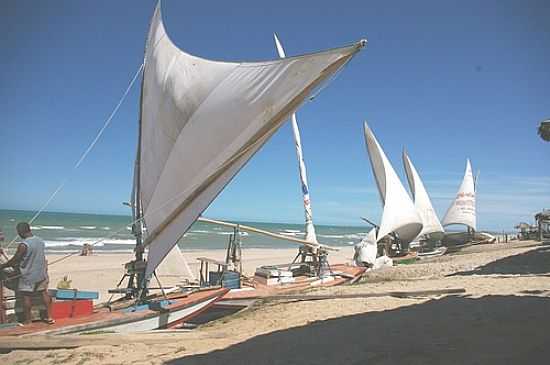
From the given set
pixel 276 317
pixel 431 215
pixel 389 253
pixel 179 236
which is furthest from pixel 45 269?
pixel 431 215

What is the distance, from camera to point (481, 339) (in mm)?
4520

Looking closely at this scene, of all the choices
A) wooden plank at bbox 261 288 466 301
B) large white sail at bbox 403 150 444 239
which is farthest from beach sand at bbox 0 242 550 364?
large white sail at bbox 403 150 444 239

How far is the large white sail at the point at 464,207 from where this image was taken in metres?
29.0

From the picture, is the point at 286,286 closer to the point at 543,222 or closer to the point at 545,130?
the point at 545,130

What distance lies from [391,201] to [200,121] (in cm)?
1596

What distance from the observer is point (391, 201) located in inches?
840

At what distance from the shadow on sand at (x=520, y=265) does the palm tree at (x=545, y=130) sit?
3.98m

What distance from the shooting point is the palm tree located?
8.57m

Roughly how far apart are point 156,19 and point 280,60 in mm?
4814

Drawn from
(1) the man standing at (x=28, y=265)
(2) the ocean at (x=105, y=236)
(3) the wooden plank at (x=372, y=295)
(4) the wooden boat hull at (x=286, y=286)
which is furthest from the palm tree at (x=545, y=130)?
(1) the man standing at (x=28, y=265)

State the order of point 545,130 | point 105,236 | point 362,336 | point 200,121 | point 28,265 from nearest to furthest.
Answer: point 362,336 → point 28,265 → point 200,121 → point 545,130 → point 105,236

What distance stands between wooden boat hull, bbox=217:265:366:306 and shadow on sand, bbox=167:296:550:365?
2792 mm

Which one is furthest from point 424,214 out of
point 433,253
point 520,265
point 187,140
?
point 187,140

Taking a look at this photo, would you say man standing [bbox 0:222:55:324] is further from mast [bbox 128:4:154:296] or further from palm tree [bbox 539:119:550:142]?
palm tree [bbox 539:119:550:142]
